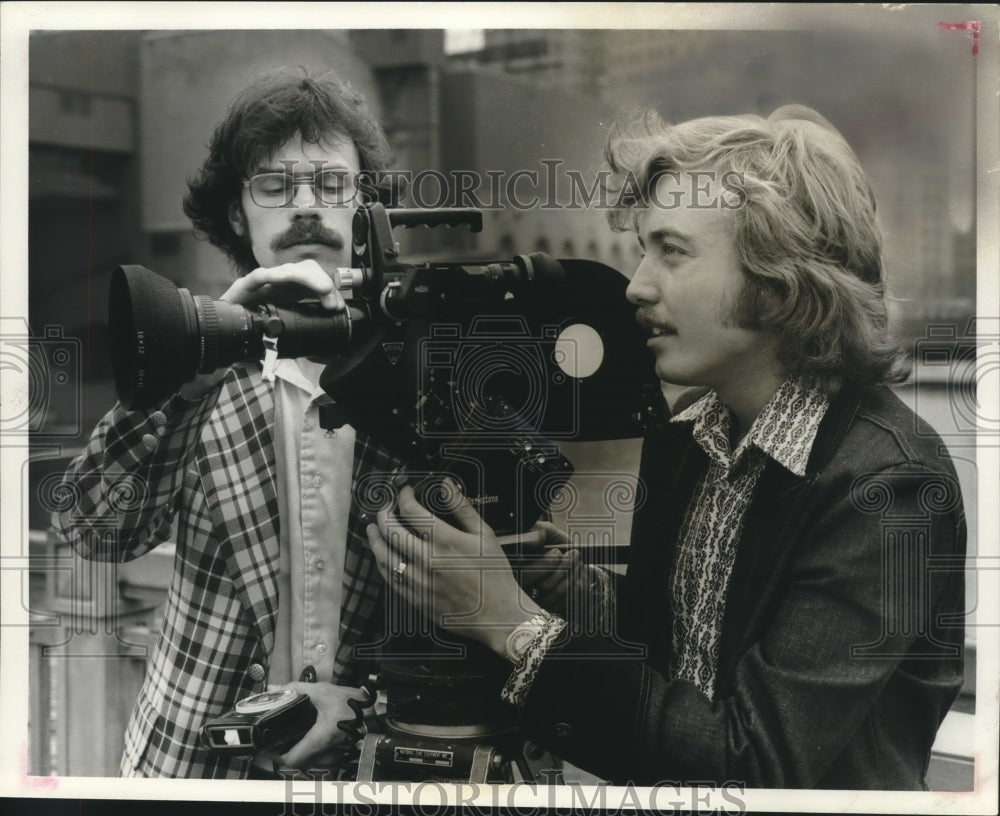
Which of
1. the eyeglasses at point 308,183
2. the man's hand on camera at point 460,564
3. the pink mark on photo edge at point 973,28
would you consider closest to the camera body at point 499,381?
the man's hand on camera at point 460,564

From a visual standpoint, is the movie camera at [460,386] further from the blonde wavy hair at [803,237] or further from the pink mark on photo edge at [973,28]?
the pink mark on photo edge at [973,28]

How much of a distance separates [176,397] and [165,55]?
781 millimetres

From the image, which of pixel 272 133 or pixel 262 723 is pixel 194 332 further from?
pixel 262 723

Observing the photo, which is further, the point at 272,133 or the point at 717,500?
the point at 272,133

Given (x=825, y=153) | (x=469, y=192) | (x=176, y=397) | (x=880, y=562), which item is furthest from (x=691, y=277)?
(x=176, y=397)

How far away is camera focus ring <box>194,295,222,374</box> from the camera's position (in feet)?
6.54

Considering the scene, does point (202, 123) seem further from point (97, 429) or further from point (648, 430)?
point (648, 430)

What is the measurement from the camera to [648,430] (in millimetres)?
2254

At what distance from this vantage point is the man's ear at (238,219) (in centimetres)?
228

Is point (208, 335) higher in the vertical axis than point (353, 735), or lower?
higher

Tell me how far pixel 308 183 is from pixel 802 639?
140 centimetres

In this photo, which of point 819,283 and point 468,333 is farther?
point 468,333

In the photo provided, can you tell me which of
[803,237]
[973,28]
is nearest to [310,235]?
[803,237]

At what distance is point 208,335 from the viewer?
78.5 inches
